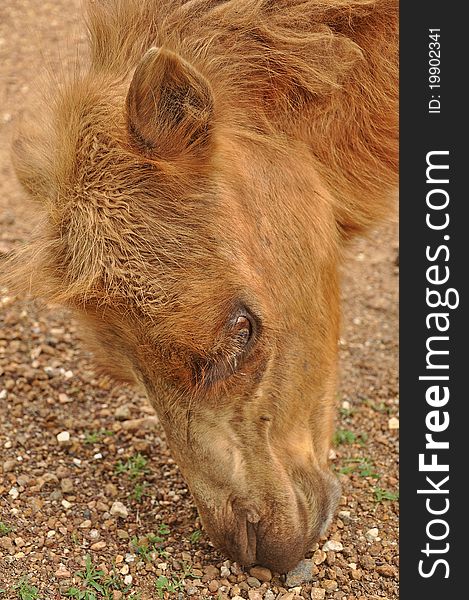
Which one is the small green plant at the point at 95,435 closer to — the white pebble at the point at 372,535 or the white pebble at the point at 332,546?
the white pebble at the point at 332,546

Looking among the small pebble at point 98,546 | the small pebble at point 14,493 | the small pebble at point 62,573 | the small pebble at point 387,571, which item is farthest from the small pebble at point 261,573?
the small pebble at point 14,493

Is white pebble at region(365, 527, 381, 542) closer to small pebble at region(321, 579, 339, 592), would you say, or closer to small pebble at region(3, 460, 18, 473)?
small pebble at region(321, 579, 339, 592)

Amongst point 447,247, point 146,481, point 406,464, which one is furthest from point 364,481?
point 447,247

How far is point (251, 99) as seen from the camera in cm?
361

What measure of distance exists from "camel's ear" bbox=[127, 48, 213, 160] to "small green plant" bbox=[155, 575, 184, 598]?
6.30 feet

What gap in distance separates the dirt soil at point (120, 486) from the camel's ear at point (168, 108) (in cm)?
82

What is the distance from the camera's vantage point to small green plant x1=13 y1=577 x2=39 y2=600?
12.1 feet

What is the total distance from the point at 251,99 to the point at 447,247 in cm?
111

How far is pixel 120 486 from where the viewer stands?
14.7 feet

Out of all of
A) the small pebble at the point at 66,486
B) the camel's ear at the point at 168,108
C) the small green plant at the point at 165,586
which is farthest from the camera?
the small pebble at the point at 66,486

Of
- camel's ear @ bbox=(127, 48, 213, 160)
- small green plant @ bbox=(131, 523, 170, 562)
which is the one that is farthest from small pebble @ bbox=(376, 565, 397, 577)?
camel's ear @ bbox=(127, 48, 213, 160)

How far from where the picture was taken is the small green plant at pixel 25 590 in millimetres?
3678

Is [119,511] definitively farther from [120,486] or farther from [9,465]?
[9,465]

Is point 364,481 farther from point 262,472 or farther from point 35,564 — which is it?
point 35,564
